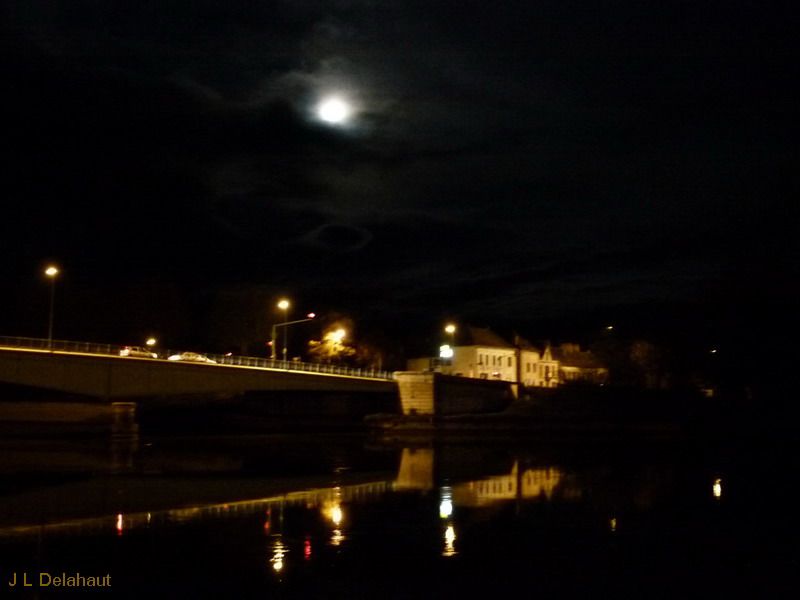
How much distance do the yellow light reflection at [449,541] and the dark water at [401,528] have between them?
0.11 m

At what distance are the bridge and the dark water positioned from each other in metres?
13.5

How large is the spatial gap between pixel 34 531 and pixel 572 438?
56.3m

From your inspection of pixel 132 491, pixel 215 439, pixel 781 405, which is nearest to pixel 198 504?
pixel 132 491

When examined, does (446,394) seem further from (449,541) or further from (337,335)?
(449,541)

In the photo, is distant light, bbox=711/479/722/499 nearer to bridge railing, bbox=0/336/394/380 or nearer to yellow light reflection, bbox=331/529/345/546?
yellow light reflection, bbox=331/529/345/546

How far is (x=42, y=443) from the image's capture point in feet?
222

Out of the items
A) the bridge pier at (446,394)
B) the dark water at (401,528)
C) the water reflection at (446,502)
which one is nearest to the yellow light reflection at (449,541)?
the dark water at (401,528)

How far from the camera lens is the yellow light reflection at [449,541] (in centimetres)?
2245

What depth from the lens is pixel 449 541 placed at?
24031 millimetres

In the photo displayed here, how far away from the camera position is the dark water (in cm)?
1931

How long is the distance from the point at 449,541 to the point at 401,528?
2647 millimetres

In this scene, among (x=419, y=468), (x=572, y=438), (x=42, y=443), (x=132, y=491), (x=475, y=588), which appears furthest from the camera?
(x=572, y=438)

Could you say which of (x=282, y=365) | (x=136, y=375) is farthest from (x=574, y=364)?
(x=136, y=375)

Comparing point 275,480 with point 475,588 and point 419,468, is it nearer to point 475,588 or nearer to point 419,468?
point 419,468
